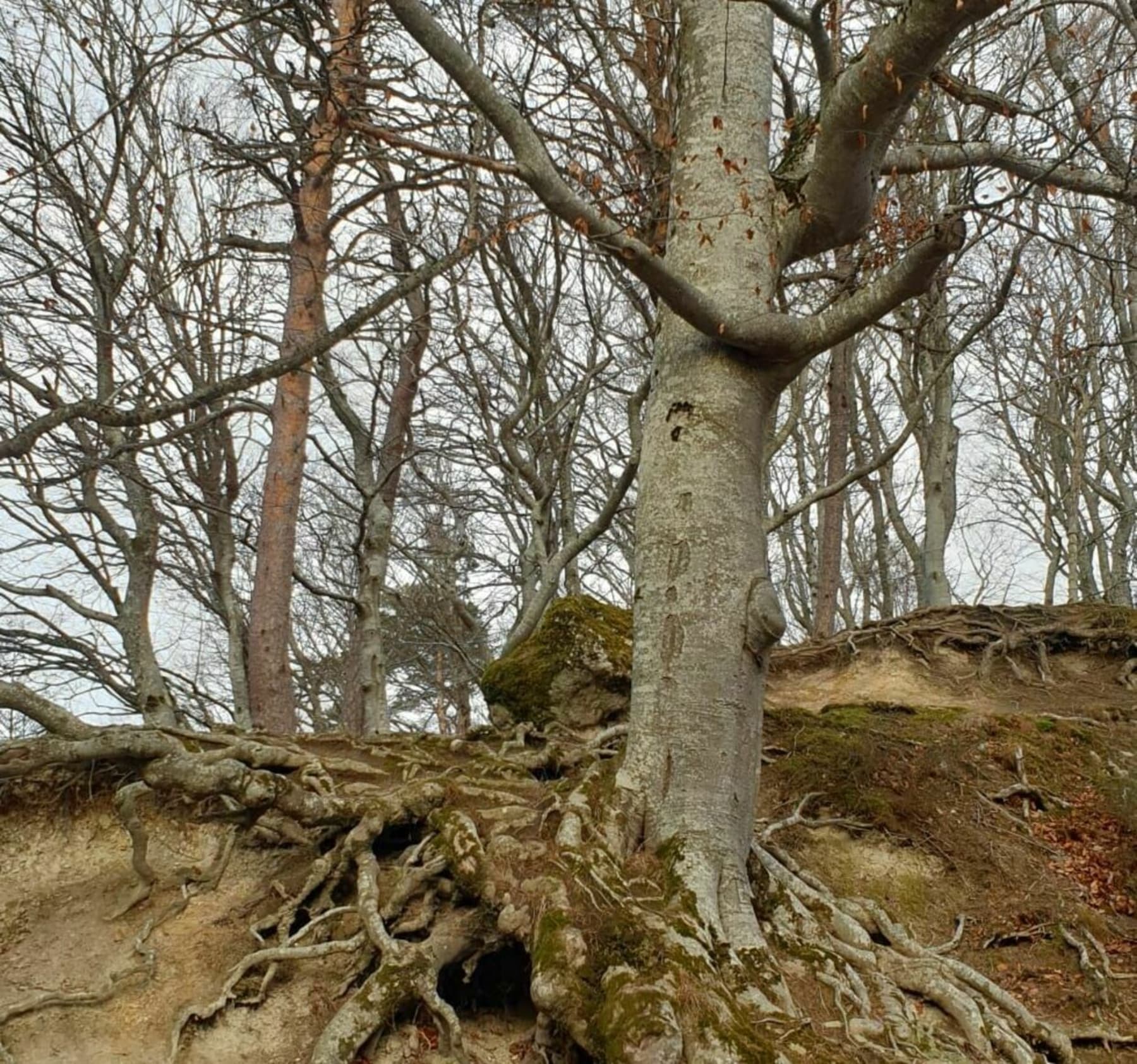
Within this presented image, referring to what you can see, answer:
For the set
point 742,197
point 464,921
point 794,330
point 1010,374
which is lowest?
point 464,921

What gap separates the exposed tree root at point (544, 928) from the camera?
2.50 metres

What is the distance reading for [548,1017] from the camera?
263 cm

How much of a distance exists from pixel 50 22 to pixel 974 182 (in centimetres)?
654

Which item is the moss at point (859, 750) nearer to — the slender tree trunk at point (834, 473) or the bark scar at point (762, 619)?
the bark scar at point (762, 619)

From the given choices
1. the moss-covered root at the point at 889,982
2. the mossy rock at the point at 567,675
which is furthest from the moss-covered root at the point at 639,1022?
the mossy rock at the point at 567,675

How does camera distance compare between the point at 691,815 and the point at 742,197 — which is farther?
the point at 742,197

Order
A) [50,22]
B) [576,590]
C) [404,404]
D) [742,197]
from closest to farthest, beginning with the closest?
1. [742,197]
2. [50,22]
3. [404,404]
4. [576,590]

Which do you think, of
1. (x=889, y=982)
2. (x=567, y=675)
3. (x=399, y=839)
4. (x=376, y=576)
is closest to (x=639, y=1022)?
(x=889, y=982)

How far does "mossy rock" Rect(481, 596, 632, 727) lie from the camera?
18.7ft

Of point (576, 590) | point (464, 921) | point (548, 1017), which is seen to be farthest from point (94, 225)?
point (576, 590)

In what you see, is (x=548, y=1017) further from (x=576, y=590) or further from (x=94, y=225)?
(x=576, y=590)

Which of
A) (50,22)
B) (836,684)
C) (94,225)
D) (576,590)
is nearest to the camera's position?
(94,225)

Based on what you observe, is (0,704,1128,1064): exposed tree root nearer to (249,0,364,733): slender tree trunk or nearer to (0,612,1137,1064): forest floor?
(0,612,1137,1064): forest floor

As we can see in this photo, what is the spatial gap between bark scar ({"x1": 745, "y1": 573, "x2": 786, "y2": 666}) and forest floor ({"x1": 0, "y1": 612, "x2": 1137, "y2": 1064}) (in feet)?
3.78
